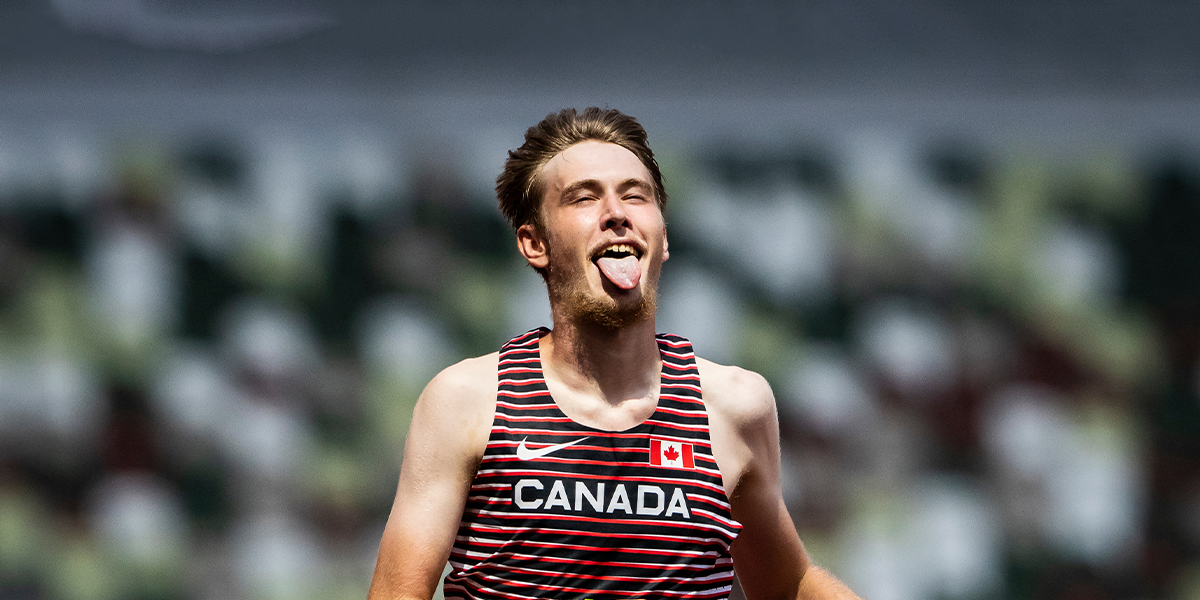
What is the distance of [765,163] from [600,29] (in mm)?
915

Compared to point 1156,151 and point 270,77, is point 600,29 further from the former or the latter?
point 1156,151

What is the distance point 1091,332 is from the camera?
432 centimetres

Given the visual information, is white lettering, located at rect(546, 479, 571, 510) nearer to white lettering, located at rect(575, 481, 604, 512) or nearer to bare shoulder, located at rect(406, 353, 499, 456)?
white lettering, located at rect(575, 481, 604, 512)

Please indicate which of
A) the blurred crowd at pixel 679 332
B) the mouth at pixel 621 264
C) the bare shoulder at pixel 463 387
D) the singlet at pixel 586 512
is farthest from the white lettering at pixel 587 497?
the blurred crowd at pixel 679 332

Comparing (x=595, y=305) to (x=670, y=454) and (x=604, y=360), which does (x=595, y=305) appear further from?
(x=670, y=454)

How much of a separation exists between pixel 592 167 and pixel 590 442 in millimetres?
496

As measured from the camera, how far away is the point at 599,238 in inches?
68.6

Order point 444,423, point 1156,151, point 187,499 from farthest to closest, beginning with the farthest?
point 1156,151 < point 187,499 < point 444,423

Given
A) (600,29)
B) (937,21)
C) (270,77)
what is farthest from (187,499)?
(937,21)

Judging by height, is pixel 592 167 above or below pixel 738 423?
above

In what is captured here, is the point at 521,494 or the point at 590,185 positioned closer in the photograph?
the point at 521,494

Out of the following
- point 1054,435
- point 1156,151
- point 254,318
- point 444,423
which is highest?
point 254,318

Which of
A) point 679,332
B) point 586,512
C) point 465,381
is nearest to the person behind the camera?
point 586,512

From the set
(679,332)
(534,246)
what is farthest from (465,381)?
(679,332)
